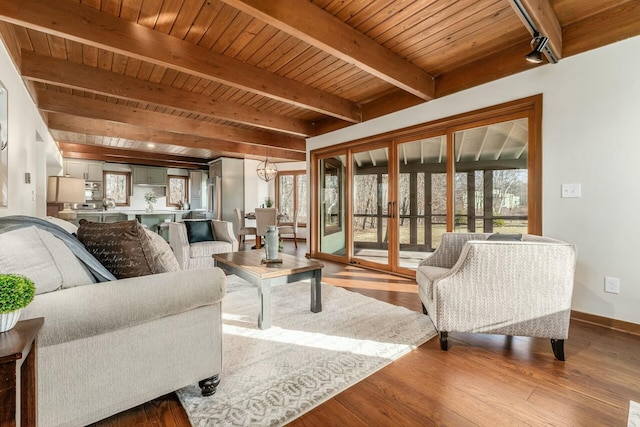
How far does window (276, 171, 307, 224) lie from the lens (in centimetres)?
857

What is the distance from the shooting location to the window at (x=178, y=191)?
30.0 feet

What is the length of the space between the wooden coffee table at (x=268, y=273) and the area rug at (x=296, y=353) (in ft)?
0.46

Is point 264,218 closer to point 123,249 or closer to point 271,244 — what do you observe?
point 271,244

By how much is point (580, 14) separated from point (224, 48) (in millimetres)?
3078

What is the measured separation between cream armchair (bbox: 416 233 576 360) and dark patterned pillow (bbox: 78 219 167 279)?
175 cm

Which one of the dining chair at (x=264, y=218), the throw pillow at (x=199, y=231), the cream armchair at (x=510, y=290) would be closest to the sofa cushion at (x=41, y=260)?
the cream armchair at (x=510, y=290)

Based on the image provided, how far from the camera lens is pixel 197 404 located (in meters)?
1.44

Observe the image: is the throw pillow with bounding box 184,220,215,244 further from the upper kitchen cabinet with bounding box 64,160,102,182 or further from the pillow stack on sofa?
the upper kitchen cabinet with bounding box 64,160,102,182

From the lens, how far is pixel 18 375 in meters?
0.78

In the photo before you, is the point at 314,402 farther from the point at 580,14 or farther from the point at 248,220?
the point at 248,220

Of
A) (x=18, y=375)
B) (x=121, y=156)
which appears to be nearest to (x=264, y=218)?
(x=121, y=156)

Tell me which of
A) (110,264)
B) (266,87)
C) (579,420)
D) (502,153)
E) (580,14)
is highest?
(580,14)

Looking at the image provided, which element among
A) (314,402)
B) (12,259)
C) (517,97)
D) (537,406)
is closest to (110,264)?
(12,259)

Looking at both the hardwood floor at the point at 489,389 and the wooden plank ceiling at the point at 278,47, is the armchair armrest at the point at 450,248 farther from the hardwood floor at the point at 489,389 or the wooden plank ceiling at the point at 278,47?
the wooden plank ceiling at the point at 278,47
